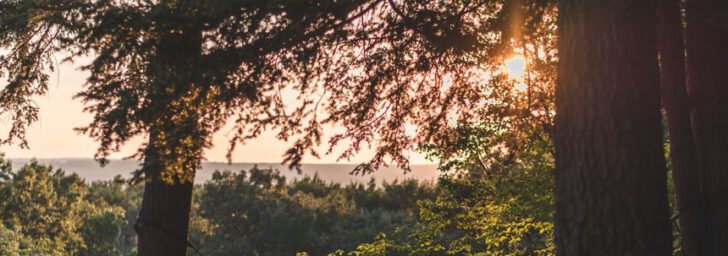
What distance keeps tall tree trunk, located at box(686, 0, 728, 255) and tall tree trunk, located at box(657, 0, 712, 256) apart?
0.07m

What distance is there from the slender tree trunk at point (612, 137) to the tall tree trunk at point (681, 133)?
5.36 feet

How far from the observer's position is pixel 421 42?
6449mm

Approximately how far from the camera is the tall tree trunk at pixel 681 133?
5.30 metres

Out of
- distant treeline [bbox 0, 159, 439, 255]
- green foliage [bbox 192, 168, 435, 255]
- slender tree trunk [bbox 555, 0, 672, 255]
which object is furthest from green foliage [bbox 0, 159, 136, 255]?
slender tree trunk [bbox 555, 0, 672, 255]

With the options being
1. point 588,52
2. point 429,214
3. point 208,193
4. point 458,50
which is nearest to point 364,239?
point 208,193

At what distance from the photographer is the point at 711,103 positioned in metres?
5.39

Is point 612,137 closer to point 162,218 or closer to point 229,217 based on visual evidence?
point 162,218

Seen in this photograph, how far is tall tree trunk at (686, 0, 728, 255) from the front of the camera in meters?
5.20

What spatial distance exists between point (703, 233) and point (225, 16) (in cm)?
386

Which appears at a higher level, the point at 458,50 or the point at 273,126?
the point at 458,50

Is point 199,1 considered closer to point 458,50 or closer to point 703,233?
point 458,50

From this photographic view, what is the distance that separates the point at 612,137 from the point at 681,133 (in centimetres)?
198

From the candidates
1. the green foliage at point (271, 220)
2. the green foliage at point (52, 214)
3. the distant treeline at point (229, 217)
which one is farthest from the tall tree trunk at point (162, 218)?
the green foliage at point (271, 220)

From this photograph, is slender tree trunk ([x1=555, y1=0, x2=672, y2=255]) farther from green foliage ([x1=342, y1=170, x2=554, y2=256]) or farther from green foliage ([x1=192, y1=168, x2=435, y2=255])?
green foliage ([x1=192, y1=168, x2=435, y2=255])
